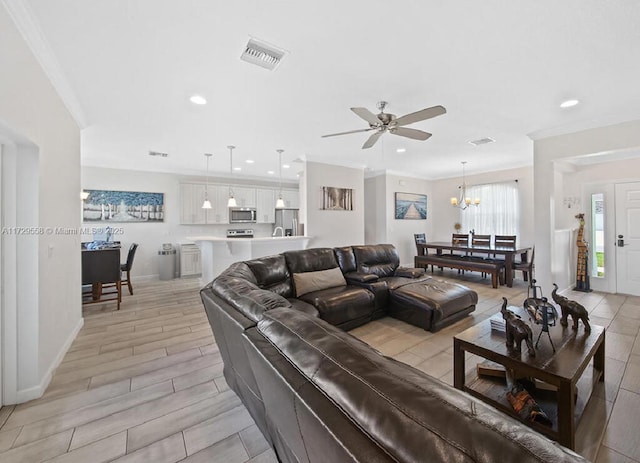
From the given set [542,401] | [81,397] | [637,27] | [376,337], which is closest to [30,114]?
[81,397]

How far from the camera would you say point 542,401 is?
1.96 m

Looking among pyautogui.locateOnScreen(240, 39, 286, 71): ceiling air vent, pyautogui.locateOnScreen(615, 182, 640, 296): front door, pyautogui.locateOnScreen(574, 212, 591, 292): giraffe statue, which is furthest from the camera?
pyautogui.locateOnScreen(574, 212, 591, 292): giraffe statue

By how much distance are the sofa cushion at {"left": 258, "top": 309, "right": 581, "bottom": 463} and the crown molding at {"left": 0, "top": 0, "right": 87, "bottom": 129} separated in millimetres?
2664

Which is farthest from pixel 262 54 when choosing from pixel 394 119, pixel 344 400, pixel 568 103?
pixel 568 103

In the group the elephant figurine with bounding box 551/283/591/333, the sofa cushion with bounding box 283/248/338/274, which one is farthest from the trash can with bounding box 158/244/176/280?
the elephant figurine with bounding box 551/283/591/333

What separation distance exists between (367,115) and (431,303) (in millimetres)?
2191

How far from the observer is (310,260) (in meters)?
3.67

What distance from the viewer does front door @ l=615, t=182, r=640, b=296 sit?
4535 mm

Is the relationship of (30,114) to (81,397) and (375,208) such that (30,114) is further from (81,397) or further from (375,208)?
(375,208)

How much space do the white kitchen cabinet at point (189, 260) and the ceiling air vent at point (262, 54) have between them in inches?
204

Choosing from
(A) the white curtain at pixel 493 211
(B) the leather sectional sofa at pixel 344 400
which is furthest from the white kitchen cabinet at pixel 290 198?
(B) the leather sectional sofa at pixel 344 400

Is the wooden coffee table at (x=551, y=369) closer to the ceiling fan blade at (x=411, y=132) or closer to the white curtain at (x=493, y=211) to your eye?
the ceiling fan blade at (x=411, y=132)

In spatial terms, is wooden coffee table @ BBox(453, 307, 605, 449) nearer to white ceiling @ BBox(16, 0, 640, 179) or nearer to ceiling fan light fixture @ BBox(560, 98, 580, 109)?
white ceiling @ BBox(16, 0, 640, 179)

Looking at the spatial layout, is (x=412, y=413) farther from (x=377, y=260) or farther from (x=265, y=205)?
(x=265, y=205)
